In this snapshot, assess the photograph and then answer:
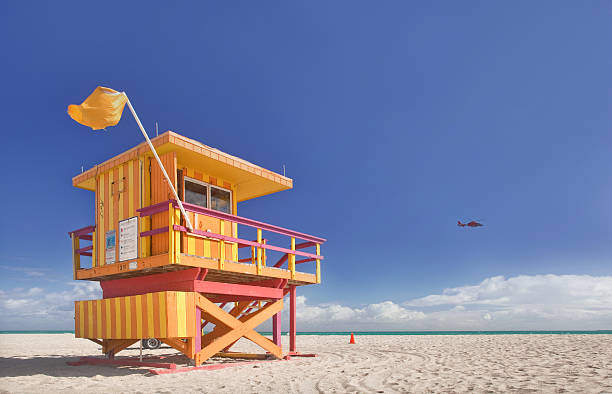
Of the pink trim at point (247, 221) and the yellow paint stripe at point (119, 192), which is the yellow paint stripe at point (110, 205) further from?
the pink trim at point (247, 221)

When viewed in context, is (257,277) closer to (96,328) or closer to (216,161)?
(216,161)

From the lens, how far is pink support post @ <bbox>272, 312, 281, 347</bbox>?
12.6 m

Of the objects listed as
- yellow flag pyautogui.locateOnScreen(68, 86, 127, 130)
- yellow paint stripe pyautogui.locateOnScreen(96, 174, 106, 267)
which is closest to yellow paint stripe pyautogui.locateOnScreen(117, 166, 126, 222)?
yellow paint stripe pyautogui.locateOnScreen(96, 174, 106, 267)

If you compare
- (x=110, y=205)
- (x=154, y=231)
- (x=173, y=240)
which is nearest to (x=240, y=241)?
(x=173, y=240)

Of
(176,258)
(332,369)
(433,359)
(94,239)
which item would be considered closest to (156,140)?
(176,258)

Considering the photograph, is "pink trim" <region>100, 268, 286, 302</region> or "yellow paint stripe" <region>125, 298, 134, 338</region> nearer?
"yellow paint stripe" <region>125, 298, 134, 338</region>

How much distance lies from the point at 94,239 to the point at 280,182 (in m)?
5.09

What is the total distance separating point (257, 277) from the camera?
40.4 feet

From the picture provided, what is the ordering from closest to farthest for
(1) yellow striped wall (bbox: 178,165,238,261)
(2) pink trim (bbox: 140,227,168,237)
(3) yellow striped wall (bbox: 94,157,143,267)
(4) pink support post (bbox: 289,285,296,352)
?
(2) pink trim (bbox: 140,227,168,237) → (1) yellow striped wall (bbox: 178,165,238,261) → (3) yellow striped wall (bbox: 94,157,143,267) → (4) pink support post (bbox: 289,285,296,352)

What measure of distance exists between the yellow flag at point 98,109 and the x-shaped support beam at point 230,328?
4.00m

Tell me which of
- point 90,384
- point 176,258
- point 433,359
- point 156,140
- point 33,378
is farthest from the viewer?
point 433,359

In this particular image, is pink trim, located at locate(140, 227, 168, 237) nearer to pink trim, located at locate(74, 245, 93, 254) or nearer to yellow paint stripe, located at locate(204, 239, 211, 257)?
yellow paint stripe, located at locate(204, 239, 211, 257)

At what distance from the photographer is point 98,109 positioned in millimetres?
9281

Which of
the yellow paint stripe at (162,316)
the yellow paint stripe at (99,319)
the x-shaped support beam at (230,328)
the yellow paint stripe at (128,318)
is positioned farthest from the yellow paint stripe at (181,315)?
the yellow paint stripe at (99,319)
